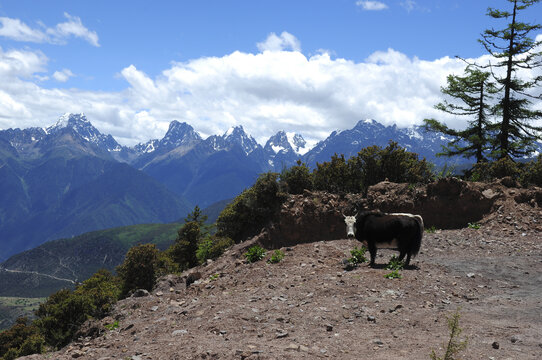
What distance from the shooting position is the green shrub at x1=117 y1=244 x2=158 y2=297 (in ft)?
87.8

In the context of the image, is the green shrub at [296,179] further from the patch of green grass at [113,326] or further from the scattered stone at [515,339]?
the scattered stone at [515,339]

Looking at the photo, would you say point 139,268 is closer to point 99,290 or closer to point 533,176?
point 99,290

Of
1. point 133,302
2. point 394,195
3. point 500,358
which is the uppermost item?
point 394,195

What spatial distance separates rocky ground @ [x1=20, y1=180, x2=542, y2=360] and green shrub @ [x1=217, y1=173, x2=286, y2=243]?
453 centimetres

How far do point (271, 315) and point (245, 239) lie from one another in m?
11.9

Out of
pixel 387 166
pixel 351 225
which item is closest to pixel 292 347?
pixel 351 225

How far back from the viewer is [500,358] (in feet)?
21.9

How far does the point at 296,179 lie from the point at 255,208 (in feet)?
11.8

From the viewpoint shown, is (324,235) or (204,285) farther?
(324,235)

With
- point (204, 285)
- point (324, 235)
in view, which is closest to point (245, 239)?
point (324, 235)

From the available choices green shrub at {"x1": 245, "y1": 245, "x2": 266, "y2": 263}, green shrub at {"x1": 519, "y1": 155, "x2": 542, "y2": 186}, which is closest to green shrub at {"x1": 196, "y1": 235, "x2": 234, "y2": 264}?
green shrub at {"x1": 245, "y1": 245, "x2": 266, "y2": 263}

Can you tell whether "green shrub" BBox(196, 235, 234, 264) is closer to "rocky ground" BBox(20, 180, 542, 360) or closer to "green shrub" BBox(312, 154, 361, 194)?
"rocky ground" BBox(20, 180, 542, 360)

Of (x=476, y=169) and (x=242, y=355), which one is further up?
(x=476, y=169)

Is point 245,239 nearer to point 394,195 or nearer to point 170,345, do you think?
point 394,195
